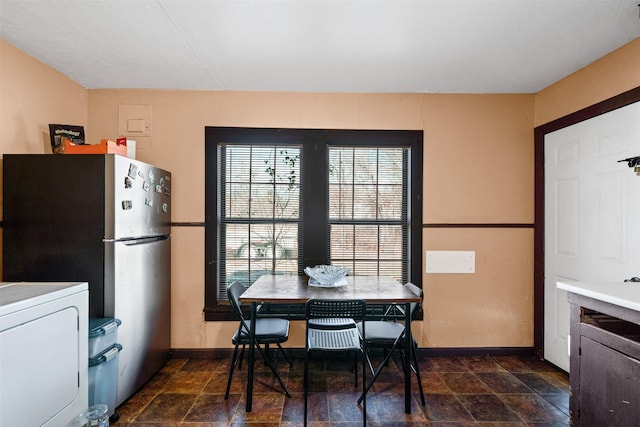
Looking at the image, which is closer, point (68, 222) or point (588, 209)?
point (68, 222)

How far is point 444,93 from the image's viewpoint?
11.0ft

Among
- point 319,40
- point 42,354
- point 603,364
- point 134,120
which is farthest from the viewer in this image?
point 134,120

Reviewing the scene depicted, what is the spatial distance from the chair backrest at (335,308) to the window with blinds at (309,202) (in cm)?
115

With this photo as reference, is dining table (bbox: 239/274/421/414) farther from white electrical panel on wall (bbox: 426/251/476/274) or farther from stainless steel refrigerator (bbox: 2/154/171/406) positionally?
stainless steel refrigerator (bbox: 2/154/171/406)

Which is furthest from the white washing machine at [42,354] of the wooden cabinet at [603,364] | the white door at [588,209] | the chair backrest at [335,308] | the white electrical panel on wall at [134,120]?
the white door at [588,209]

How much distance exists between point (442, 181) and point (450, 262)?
0.83 meters

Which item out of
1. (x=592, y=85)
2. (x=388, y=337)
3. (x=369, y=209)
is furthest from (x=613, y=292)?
(x=369, y=209)

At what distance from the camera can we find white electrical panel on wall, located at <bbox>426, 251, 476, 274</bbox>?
3355 mm

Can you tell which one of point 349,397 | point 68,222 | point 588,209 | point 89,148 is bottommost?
point 349,397

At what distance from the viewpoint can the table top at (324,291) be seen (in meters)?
2.36

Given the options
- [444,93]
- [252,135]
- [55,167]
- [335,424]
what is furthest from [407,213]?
[55,167]

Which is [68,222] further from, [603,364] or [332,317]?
[603,364]

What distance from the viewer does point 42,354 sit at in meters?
1.41

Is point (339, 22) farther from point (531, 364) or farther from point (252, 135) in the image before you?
point (531, 364)
